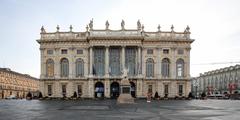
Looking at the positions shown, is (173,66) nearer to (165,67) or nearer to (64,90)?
(165,67)

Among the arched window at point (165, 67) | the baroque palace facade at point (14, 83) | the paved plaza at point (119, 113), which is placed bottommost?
the baroque palace facade at point (14, 83)

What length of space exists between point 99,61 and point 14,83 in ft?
217

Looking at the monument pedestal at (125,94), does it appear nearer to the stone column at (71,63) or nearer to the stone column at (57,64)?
the stone column at (71,63)

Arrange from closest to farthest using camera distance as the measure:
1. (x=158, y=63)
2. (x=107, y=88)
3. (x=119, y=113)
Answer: (x=119, y=113) < (x=107, y=88) < (x=158, y=63)

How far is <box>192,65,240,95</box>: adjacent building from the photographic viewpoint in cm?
13075

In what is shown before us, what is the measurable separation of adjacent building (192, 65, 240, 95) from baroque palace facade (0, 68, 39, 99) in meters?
78.7

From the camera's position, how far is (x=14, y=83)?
133625mm

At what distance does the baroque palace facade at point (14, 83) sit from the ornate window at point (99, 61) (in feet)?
168

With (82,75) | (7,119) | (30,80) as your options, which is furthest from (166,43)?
(30,80)

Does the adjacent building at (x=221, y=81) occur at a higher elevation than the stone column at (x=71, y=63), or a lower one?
lower

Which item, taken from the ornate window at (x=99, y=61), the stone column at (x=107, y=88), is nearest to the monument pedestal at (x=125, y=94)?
the stone column at (x=107, y=88)

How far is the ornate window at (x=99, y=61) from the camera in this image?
7881cm

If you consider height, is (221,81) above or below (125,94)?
below

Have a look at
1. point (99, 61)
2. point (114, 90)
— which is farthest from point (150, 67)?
point (99, 61)
